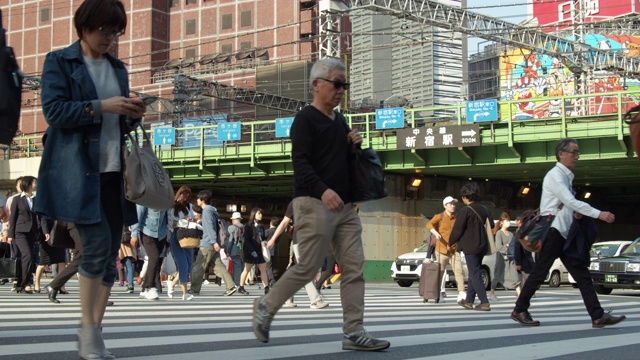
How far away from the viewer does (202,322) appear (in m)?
8.95

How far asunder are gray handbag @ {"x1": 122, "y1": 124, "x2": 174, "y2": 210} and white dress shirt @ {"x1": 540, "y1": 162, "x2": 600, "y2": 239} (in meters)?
4.82

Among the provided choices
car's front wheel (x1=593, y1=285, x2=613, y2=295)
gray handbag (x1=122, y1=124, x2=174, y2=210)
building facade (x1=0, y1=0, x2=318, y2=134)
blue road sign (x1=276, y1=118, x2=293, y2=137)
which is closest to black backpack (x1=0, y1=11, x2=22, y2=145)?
gray handbag (x1=122, y1=124, x2=174, y2=210)

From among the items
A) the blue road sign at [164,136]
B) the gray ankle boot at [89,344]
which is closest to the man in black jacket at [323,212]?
the gray ankle boot at [89,344]

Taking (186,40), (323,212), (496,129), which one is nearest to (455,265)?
(323,212)

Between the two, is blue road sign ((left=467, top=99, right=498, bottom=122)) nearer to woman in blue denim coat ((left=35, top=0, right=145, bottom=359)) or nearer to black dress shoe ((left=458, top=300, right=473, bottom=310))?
black dress shoe ((left=458, top=300, right=473, bottom=310))

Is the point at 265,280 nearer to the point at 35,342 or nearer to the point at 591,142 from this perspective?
the point at 35,342

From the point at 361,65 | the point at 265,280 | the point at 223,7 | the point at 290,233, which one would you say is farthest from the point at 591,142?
the point at 361,65

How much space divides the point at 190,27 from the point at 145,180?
75.6 m

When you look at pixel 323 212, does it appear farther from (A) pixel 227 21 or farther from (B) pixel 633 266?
(A) pixel 227 21

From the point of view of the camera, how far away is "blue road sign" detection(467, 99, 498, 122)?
3556 cm

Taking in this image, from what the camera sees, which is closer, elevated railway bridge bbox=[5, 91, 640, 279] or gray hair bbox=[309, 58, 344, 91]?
gray hair bbox=[309, 58, 344, 91]

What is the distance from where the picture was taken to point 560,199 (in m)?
8.81

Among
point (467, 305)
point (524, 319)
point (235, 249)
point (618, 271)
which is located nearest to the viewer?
point (524, 319)

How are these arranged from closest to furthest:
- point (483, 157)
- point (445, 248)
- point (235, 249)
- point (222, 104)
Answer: point (445, 248) < point (235, 249) < point (483, 157) < point (222, 104)
